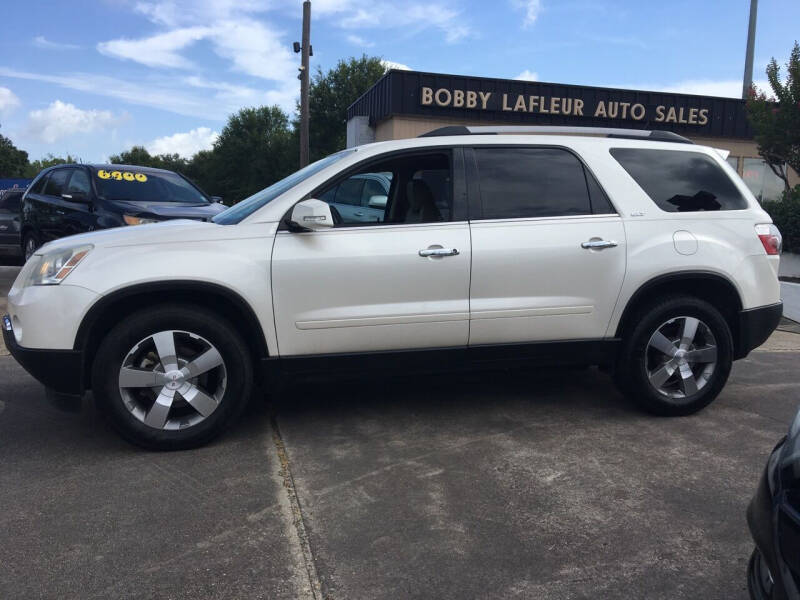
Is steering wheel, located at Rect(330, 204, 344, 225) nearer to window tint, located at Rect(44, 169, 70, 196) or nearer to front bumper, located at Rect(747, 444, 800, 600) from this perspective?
front bumper, located at Rect(747, 444, 800, 600)

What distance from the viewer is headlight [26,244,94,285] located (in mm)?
3689

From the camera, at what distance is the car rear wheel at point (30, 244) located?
966cm

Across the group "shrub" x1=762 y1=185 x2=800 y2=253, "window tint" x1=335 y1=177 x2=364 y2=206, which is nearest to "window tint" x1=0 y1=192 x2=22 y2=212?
"window tint" x1=335 y1=177 x2=364 y2=206

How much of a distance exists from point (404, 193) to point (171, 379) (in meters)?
1.87

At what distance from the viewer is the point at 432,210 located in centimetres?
423

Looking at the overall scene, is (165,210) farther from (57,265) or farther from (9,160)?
(9,160)

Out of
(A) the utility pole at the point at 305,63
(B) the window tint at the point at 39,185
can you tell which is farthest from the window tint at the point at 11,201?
(A) the utility pole at the point at 305,63

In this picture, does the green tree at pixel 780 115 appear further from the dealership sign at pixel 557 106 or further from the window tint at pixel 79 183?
→ the window tint at pixel 79 183

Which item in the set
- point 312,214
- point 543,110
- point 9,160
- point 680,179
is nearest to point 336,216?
point 312,214

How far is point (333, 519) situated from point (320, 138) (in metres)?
41.4

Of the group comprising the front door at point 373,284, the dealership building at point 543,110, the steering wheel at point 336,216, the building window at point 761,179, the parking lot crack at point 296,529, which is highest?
the dealership building at point 543,110

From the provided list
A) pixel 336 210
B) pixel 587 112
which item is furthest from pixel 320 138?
pixel 336 210

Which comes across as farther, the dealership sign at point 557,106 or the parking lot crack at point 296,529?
the dealership sign at point 557,106

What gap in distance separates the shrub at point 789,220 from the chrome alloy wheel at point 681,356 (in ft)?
25.9
